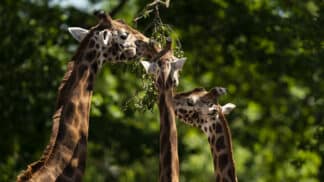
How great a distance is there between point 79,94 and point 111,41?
73 cm

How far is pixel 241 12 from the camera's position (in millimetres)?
19547

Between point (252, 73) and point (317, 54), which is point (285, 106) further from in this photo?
point (317, 54)

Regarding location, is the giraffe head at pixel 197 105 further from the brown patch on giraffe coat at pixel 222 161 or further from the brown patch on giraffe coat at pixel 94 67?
the brown patch on giraffe coat at pixel 94 67

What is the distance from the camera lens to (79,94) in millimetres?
10258

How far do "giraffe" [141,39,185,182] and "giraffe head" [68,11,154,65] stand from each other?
358 mm

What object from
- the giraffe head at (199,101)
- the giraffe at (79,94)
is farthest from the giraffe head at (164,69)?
the giraffe head at (199,101)

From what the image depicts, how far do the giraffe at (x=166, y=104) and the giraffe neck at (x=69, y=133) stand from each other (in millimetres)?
663

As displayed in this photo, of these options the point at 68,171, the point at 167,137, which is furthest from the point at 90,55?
the point at 68,171

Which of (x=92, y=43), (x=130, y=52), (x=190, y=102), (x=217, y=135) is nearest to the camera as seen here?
(x=92, y=43)

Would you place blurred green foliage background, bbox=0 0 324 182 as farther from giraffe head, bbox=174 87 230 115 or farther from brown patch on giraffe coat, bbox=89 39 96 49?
brown patch on giraffe coat, bbox=89 39 96 49

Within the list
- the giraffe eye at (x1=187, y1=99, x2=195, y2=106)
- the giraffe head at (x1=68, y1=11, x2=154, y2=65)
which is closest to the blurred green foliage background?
the giraffe eye at (x1=187, y1=99, x2=195, y2=106)

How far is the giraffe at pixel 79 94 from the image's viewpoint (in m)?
9.72

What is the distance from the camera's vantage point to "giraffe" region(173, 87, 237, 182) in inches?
448

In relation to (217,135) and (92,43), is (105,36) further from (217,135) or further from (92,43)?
(217,135)
